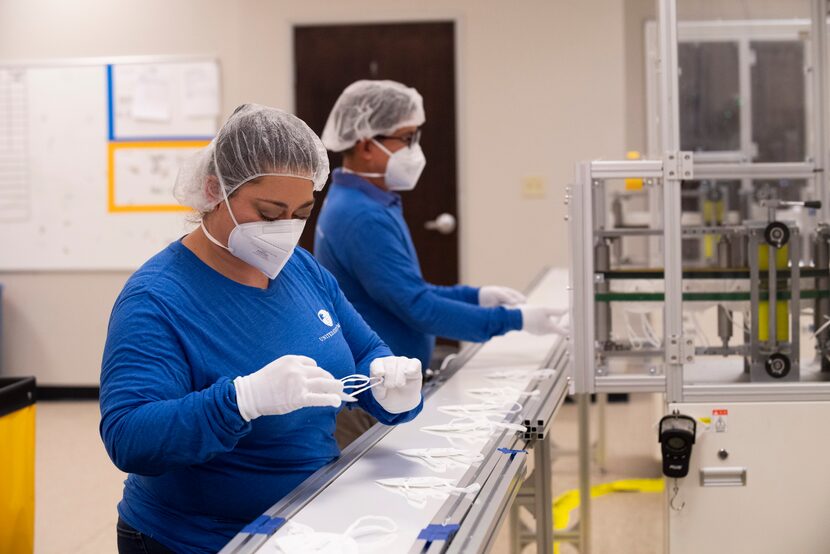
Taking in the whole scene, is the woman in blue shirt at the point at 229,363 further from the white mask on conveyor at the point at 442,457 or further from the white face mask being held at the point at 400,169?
the white face mask being held at the point at 400,169

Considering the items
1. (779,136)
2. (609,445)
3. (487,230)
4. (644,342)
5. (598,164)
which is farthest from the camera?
(779,136)

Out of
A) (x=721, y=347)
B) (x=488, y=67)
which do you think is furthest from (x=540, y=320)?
(x=488, y=67)

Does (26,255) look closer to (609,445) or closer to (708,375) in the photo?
(609,445)

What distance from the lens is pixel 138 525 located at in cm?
163

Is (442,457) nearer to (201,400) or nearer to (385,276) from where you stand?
(201,400)

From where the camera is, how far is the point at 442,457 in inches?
70.0

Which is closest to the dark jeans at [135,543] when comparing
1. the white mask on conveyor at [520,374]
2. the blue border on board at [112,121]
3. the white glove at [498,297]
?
the white mask on conveyor at [520,374]

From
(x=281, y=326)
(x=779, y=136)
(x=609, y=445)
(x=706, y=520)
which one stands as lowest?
(x=609, y=445)

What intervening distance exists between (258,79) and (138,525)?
13.5ft

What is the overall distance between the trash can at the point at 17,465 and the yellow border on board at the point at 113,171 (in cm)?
319

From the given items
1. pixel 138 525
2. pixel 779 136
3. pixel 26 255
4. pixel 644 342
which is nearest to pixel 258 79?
pixel 26 255

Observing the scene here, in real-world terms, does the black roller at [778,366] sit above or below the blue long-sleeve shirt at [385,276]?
below

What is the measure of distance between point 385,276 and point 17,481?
40.3 inches

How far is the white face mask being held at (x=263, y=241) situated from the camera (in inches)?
65.4
